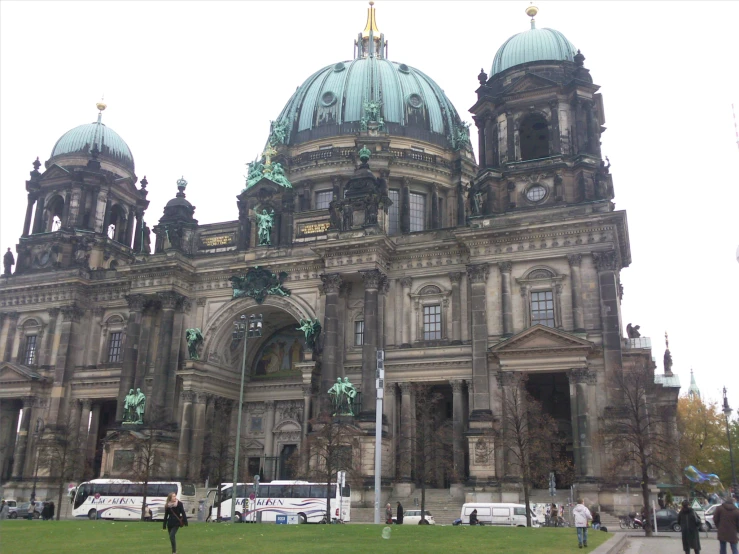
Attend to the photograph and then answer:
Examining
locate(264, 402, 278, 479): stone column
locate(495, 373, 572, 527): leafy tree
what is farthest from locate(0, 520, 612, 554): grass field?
locate(264, 402, 278, 479): stone column

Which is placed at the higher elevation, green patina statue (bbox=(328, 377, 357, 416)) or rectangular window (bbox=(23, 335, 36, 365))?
rectangular window (bbox=(23, 335, 36, 365))

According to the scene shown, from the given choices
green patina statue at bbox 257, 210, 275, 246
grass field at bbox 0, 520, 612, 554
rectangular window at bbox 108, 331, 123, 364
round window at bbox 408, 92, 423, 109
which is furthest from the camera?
round window at bbox 408, 92, 423, 109

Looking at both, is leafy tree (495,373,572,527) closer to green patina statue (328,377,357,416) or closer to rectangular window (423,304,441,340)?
rectangular window (423,304,441,340)

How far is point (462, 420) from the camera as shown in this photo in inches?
1805

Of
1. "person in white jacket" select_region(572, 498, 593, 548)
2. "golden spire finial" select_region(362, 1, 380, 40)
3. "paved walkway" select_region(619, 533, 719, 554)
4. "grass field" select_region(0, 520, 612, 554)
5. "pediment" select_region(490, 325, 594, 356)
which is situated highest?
"golden spire finial" select_region(362, 1, 380, 40)

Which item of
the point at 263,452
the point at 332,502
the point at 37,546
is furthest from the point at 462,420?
the point at 37,546

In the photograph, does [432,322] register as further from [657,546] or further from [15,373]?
[15,373]

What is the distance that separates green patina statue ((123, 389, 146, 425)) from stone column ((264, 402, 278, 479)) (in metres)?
9.49

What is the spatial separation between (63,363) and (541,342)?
35.7 metres

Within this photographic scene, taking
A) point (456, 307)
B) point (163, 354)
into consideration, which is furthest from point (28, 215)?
point (456, 307)

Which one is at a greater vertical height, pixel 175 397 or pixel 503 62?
pixel 503 62

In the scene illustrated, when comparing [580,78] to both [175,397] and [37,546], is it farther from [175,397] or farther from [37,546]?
[37,546]

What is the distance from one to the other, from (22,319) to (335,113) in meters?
31.1

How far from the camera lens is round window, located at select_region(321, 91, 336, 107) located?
67.7 metres
